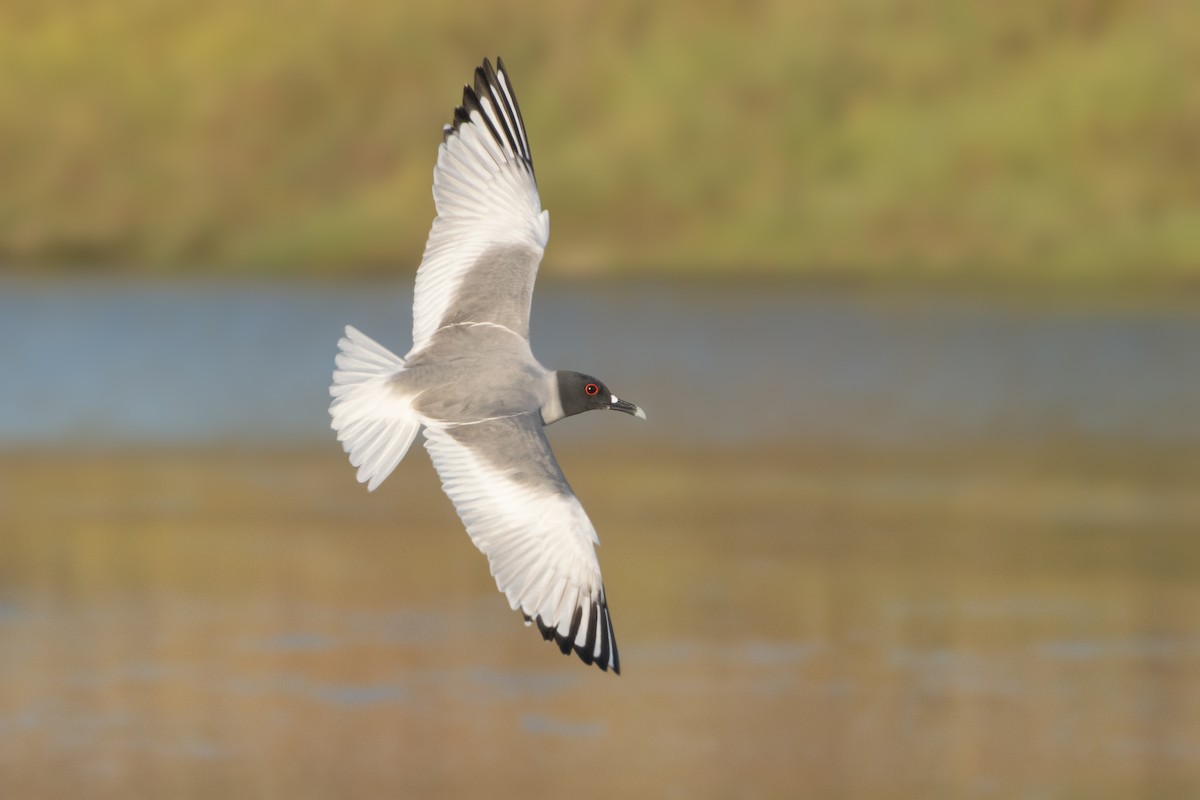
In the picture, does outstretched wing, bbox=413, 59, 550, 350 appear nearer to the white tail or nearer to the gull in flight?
the gull in flight

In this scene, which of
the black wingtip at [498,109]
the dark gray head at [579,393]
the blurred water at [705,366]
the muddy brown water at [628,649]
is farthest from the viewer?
the blurred water at [705,366]

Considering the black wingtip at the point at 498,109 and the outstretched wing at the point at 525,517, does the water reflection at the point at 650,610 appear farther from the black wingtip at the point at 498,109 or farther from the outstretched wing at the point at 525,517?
the black wingtip at the point at 498,109

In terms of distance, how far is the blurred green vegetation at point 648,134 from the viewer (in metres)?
89.3

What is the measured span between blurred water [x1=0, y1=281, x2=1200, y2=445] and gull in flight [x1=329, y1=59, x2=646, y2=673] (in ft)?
55.9

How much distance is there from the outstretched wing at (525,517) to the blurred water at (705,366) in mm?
17557

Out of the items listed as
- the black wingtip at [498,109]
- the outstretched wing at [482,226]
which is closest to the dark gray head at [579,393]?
the outstretched wing at [482,226]

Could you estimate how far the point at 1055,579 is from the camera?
54.6 ft

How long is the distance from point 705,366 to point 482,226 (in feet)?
94.2

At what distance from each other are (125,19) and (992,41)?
46473mm

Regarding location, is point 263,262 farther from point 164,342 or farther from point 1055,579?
point 1055,579

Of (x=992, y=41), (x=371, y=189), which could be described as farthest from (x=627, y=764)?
(x=992, y=41)

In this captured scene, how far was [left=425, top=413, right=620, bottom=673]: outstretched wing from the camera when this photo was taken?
865cm

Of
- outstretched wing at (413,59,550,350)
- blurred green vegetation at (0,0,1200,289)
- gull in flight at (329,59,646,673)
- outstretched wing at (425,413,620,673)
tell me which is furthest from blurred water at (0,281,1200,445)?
blurred green vegetation at (0,0,1200,289)

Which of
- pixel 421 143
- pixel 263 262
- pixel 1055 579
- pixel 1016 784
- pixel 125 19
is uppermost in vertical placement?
pixel 125 19
